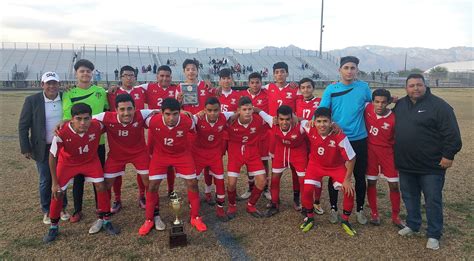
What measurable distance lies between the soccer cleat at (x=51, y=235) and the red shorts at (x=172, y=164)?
4.37ft

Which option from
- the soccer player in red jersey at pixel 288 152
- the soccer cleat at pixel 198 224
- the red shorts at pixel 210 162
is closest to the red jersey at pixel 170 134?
the red shorts at pixel 210 162

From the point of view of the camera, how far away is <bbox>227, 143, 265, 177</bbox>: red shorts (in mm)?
5320

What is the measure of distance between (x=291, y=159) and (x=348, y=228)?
125cm

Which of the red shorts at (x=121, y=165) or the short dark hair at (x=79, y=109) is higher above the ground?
the short dark hair at (x=79, y=109)

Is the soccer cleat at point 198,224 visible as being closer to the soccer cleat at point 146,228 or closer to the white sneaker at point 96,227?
the soccer cleat at point 146,228

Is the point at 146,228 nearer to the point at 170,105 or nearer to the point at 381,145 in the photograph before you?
the point at 170,105

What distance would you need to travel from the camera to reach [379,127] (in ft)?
15.5

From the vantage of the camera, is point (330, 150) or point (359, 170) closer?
point (330, 150)

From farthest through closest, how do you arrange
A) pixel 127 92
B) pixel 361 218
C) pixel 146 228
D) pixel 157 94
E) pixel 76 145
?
pixel 157 94 < pixel 127 92 < pixel 361 218 < pixel 146 228 < pixel 76 145

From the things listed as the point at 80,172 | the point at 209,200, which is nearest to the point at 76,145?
the point at 80,172

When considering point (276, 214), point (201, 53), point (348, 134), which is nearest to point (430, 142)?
point (348, 134)

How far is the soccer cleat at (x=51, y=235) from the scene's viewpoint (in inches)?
171

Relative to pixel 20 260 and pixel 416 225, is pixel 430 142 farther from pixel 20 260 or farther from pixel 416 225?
pixel 20 260

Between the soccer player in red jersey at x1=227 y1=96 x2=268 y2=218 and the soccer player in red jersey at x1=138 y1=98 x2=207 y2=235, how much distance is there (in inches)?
25.4
